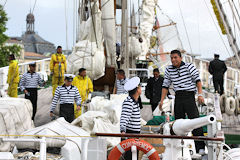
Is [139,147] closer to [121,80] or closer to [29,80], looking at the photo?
[121,80]

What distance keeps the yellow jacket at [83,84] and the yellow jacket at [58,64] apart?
110 cm

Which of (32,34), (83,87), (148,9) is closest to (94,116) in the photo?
(83,87)

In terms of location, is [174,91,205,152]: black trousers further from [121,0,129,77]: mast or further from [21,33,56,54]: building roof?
[21,33,56,54]: building roof

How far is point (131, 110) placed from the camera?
17.8 ft

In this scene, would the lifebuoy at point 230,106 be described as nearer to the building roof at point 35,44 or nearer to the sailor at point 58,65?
the sailor at point 58,65

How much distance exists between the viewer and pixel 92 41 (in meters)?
10.9

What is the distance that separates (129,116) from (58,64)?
5394 mm

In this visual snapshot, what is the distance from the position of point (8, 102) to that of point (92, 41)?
410cm

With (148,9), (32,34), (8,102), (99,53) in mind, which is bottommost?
(8,102)

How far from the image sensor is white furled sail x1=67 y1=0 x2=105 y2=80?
10.1 meters

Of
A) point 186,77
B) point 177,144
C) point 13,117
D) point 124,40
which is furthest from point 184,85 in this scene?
point 124,40

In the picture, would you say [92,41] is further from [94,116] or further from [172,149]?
[172,149]

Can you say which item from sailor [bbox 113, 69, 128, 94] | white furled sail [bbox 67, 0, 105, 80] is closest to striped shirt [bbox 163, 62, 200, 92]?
sailor [bbox 113, 69, 128, 94]

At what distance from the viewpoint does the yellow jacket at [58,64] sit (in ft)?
34.4
